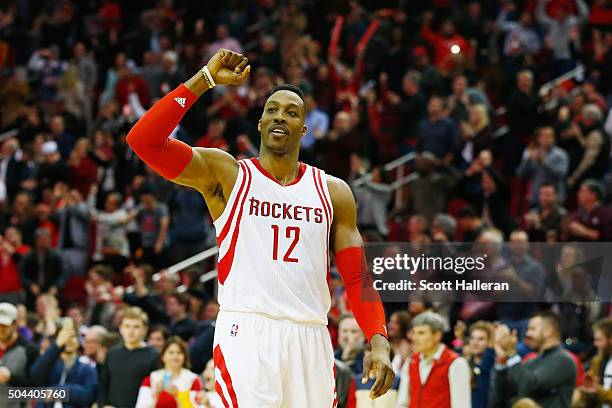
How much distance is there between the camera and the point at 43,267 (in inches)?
640

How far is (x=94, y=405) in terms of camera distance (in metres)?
11.3

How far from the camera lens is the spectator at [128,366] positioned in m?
11.2

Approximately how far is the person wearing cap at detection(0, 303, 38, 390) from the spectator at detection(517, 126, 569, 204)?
7.13 meters

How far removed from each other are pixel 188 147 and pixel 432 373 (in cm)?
424

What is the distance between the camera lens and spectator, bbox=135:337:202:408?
10.6 metres

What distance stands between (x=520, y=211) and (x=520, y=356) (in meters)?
6.10

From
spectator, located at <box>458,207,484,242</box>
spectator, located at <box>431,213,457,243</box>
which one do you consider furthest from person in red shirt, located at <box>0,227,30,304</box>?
spectator, located at <box>458,207,484,242</box>

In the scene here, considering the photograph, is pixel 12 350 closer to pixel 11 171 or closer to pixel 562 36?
pixel 11 171

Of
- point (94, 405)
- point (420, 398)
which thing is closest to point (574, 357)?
point (420, 398)

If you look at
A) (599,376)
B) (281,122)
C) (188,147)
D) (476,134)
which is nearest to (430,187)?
(476,134)

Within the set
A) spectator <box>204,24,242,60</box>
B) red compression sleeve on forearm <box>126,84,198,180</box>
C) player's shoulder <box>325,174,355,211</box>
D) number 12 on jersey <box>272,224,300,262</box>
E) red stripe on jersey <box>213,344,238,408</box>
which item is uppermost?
spectator <box>204,24,242,60</box>

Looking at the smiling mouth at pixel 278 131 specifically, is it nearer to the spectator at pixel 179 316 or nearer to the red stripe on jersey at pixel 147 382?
the red stripe on jersey at pixel 147 382

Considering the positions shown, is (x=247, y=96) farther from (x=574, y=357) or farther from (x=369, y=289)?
(x=369, y=289)

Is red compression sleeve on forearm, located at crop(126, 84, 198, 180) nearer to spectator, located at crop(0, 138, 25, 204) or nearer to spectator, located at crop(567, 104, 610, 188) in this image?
spectator, located at crop(567, 104, 610, 188)
